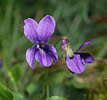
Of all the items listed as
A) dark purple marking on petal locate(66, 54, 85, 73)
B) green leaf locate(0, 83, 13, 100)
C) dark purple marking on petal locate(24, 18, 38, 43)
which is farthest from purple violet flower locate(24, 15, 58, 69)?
green leaf locate(0, 83, 13, 100)

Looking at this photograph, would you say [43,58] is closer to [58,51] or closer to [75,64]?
[75,64]

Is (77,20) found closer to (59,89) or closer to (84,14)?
(84,14)

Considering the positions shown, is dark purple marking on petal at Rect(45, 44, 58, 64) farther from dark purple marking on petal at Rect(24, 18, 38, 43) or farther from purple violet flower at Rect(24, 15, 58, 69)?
dark purple marking on petal at Rect(24, 18, 38, 43)

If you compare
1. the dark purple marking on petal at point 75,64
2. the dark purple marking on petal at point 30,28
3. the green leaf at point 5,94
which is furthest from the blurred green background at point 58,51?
the dark purple marking on petal at point 30,28

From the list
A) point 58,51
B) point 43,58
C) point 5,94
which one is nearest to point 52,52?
point 43,58

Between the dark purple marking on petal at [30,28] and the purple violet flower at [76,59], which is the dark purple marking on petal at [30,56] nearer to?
the dark purple marking on petal at [30,28]

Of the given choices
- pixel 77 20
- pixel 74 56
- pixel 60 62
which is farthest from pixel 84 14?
pixel 74 56
